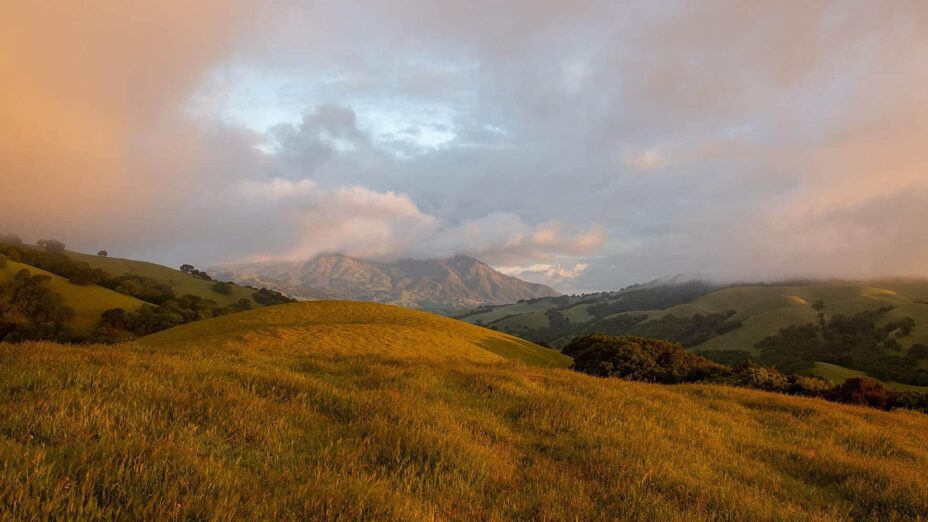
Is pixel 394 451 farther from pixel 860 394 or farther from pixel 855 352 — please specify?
pixel 855 352

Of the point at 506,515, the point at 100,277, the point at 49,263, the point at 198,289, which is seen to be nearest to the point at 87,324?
the point at 100,277

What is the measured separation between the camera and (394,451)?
21.0 ft

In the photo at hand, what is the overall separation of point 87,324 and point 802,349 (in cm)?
24433

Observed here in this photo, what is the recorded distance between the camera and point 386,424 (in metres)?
7.41

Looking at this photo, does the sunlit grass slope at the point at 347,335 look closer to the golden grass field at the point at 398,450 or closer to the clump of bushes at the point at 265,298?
the golden grass field at the point at 398,450

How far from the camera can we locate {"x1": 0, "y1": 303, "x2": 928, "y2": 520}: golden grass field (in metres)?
4.35

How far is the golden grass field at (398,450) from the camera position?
435 cm

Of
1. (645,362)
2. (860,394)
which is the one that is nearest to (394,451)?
(860,394)

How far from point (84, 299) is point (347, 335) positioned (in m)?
107

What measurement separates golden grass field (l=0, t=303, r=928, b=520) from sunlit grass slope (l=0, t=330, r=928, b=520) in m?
0.03

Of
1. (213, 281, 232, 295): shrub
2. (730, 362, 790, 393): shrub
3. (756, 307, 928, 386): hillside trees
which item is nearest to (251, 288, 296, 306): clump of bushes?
(213, 281, 232, 295): shrub

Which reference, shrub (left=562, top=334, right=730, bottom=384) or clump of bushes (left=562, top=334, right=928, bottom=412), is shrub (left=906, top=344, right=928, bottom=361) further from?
shrub (left=562, top=334, right=730, bottom=384)

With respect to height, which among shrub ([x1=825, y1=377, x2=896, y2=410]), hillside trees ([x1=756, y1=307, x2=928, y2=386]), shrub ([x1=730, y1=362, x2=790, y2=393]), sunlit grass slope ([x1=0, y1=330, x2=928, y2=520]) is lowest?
hillside trees ([x1=756, y1=307, x2=928, y2=386])

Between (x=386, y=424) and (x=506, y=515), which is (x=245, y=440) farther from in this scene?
(x=506, y=515)
